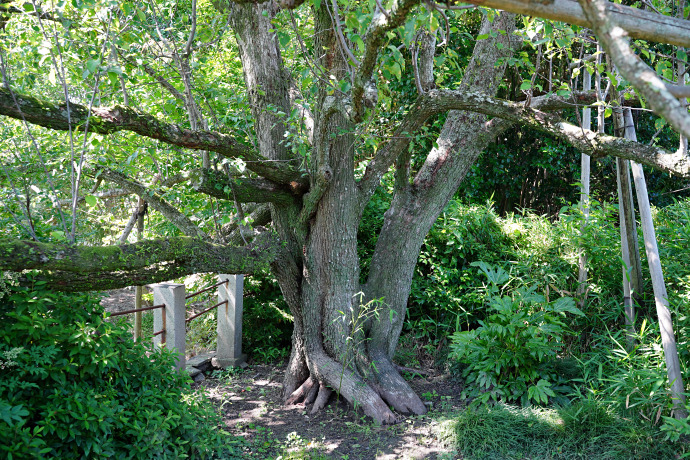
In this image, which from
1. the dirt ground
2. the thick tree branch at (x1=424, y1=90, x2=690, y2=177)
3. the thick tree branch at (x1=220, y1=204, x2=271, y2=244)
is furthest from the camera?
the thick tree branch at (x1=220, y1=204, x2=271, y2=244)

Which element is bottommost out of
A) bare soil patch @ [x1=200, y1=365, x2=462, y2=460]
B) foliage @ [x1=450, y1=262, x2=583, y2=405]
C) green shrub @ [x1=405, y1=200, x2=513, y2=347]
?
bare soil patch @ [x1=200, y1=365, x2=462, y2=460]

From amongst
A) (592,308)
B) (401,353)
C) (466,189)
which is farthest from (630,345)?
(466,189)

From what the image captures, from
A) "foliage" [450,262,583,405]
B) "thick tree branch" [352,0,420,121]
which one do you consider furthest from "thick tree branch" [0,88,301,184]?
"foliage" [450,262,583,405]

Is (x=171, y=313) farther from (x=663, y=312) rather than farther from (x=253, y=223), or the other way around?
(x=663, y=312)

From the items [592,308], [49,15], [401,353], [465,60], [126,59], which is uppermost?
[465,60]

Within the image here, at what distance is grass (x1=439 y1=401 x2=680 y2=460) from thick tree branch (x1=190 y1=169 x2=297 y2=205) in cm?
242

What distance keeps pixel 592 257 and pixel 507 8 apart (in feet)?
13.8

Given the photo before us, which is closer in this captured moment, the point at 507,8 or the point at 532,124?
the point at 507,8

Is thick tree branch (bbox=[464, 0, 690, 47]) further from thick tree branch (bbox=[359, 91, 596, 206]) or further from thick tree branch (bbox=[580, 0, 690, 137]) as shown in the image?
thick tree branch (bbox=[359, 91, 596, 206])

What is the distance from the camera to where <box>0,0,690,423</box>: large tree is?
12.0 feet

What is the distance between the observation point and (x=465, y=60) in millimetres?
7438

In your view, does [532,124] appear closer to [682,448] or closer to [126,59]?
[682,448]

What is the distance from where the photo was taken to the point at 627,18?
62.8 inches

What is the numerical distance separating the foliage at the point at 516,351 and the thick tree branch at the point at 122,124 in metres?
2.46
